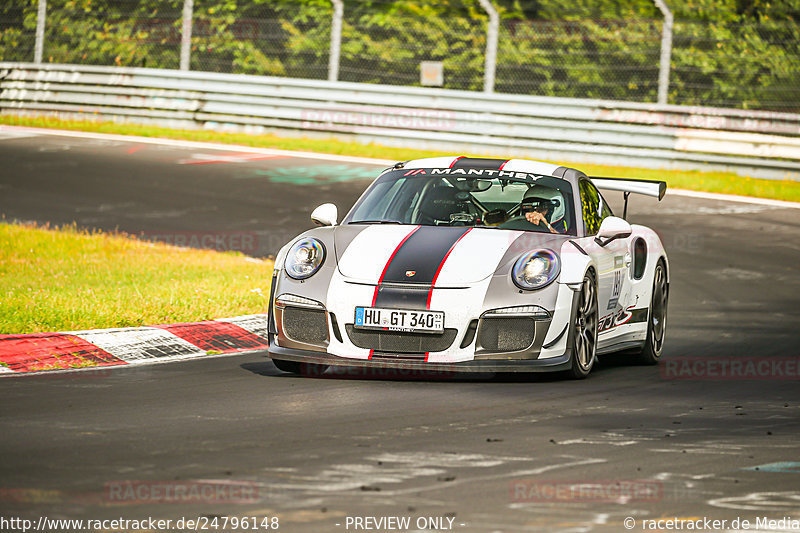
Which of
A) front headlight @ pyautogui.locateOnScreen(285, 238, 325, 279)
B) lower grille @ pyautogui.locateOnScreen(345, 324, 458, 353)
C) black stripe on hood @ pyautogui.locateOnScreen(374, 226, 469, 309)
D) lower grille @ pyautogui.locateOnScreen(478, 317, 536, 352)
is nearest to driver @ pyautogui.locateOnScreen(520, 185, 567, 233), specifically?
black stripe on hood @ pyautogui.locateOnScreen(374, 226, 469, 309)

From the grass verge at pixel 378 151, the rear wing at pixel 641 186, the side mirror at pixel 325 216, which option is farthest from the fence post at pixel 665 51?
the side mirror at pixel 325 216

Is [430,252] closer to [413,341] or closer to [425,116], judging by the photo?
[413,341]

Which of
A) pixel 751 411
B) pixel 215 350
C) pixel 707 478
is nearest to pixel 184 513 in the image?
pixel 707 478

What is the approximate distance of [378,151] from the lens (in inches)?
865

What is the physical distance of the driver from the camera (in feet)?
28.8

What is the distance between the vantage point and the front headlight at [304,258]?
8086 millimetres

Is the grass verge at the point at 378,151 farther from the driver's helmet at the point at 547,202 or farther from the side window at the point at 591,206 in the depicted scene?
the driver's helmet at the point at 547,202

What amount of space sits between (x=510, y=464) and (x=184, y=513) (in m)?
1.51

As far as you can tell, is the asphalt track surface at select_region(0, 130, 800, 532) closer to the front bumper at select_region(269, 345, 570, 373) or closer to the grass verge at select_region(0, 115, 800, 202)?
the front bumper at select_region(269, 345, 570, 373)

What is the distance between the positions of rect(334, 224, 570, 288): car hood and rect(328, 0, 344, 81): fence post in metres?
14.4

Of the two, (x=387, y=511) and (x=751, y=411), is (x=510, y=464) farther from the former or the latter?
(x=751, y=411)

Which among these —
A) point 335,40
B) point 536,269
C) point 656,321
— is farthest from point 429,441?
point 335,40

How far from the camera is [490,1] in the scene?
21.4 metres

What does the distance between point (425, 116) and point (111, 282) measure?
1103 centimetres
